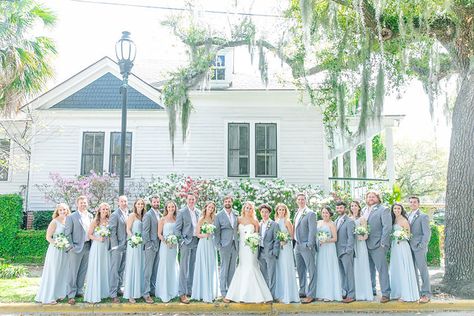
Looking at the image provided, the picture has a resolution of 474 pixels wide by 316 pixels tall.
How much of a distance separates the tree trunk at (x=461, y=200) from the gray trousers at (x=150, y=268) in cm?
559

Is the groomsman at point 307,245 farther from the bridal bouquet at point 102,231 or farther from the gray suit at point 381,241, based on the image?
the bridal bouquet at point 102,231

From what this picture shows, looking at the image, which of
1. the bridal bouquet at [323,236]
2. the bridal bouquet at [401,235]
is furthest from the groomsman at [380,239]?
the bridal bouquet at [323,236]

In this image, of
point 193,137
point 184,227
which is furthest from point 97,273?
point 193,137

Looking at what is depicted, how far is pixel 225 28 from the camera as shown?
41.0ft

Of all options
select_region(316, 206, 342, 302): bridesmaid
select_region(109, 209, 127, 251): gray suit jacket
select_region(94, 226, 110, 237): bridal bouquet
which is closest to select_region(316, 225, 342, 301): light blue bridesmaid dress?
select_region(316, 206, 342, 302): bridesmaid

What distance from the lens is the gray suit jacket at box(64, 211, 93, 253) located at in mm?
7074

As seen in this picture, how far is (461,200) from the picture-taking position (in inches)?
320

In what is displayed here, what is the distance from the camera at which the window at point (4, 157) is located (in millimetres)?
14789

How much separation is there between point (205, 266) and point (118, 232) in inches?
64.4

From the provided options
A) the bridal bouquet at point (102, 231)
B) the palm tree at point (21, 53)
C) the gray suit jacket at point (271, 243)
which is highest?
the palm tree at point (21, 53)

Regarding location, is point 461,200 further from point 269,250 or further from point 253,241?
point 253,241

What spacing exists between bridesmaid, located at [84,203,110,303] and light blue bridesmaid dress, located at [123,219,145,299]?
14.7 inches

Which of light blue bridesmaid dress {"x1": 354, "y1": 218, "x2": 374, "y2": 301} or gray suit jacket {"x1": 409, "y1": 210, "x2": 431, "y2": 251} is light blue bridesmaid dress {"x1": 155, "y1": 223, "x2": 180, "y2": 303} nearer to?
light blue bridesmaid dress {"x1": 354, "y1": 218, "x2": 374, "y2": 301}

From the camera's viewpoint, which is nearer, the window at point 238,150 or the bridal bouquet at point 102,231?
the bridal bouquet at point 102,231
